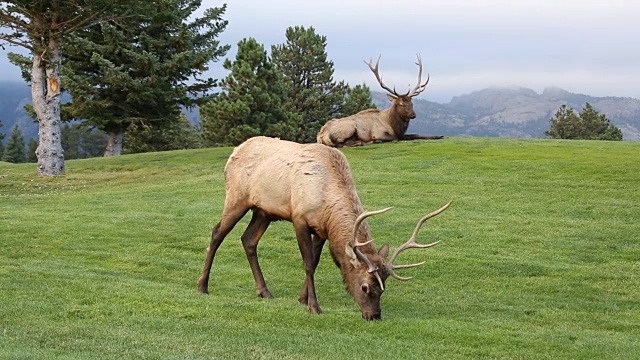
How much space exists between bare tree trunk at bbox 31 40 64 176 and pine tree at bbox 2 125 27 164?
69998mm

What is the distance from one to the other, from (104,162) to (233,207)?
22.9 meters

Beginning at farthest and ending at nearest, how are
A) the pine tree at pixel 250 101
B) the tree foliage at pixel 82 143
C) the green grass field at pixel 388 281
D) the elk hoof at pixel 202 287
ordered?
the tree foliage at pixel 82 143, the pine tree at pixel 250 101, the elk hoof at pixel 202 287, the green grass field at pixel 388 281

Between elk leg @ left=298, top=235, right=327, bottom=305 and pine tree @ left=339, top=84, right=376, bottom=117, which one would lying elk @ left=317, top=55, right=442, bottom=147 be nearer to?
elk leg @ left=298, top=235, right=327, bottom=305

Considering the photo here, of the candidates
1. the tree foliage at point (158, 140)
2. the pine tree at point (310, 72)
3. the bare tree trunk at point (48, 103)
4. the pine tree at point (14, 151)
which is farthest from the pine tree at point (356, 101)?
the pine tree at point (14, 151)

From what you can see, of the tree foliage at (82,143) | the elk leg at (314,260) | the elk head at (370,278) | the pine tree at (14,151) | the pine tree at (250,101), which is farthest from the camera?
the tree foliage at (82,143)

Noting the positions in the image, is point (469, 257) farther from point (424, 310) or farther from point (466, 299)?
point (424, 310)

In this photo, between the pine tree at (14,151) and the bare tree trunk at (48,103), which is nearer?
the bare tree trunk at (48,103)

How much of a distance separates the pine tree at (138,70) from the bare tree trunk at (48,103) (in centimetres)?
543

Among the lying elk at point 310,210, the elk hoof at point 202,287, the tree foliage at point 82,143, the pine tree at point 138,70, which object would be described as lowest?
the tree foliage at point 82,143

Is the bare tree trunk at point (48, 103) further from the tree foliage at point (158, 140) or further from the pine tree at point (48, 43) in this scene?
the tree foliage at point (158, 140)

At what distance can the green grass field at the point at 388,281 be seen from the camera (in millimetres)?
7332

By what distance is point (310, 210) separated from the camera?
9258 mm

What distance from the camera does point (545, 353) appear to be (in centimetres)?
733

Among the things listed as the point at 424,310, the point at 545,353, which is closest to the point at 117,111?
the point at 424,310
